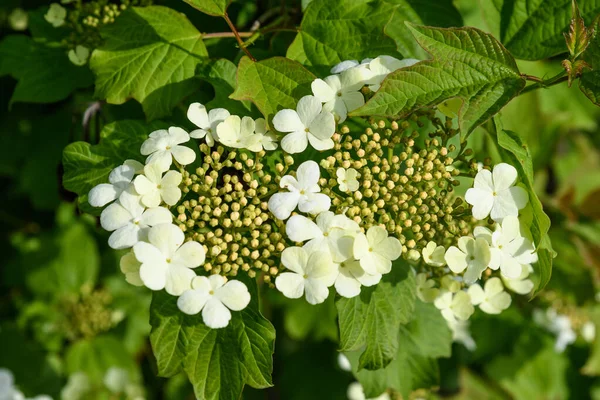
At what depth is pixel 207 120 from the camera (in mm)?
1530

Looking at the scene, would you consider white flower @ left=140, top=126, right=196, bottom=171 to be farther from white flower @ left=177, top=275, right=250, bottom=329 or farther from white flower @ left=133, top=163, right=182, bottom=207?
white flower @ left=177, top=275, right=250, bottom=329

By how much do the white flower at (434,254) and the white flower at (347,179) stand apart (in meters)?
0.22

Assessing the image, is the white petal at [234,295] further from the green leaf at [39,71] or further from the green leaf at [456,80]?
the green leaf at [39,71]

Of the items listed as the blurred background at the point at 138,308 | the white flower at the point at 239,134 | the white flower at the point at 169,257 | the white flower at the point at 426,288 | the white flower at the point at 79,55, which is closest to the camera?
the white flower at the point at 169,257

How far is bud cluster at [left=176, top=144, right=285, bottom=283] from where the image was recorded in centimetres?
142

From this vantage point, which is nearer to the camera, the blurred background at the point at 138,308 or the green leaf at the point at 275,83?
the green leaf at the point at 275,83

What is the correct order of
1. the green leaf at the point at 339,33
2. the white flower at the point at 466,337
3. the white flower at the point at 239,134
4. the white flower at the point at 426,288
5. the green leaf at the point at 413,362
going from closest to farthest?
the white flower at the point at 239,134 < the green leaf at the point at 339,33 < the white flower at the point at 426,288 < the green leaf at the point at 413,362 < the white flower at the point at 466,337

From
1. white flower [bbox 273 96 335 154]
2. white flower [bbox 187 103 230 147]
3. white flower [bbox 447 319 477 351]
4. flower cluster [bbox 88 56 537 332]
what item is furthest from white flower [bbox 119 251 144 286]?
white flower [bbox 447 319 477 351]

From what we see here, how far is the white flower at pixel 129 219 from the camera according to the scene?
1.39 meters

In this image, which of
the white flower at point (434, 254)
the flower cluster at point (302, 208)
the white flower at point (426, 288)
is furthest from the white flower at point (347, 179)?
the white flower at point (426, 288)

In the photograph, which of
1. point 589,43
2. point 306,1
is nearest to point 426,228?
point 589,43

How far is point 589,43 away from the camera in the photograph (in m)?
1.48

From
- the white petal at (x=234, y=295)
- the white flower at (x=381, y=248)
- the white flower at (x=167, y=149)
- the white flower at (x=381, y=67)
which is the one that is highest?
the white flower at (x=381, y=67)

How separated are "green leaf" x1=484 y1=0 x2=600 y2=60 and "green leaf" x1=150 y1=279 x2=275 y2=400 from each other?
1.06 metres
